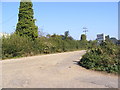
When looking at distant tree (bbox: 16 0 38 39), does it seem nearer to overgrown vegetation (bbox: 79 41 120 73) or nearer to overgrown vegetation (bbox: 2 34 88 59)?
overgrown vegetation (bbox: 2 34 88 59)

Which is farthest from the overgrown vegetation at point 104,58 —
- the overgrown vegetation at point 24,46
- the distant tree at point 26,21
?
the distant tree at point 26,21

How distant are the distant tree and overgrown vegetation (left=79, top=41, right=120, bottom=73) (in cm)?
1250

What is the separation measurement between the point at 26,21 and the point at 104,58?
1466 centimetres

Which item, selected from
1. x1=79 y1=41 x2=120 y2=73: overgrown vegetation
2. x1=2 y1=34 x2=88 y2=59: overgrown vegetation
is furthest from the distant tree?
x1=79 y1=41 x2=120 y2=73: overgrown vegetation

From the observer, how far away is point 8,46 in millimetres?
17391

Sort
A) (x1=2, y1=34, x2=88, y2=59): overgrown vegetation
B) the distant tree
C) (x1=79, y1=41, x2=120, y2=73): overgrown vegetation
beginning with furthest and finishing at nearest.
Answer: the distant tree → (x1=2, y1=34, x2=88, y2=59): overgrown vegetation → (x1=79, y1=41, x2=120, y2=73): overgrown vegetation

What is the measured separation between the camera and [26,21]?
905 inches

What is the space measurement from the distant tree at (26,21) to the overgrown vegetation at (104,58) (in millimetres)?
12496

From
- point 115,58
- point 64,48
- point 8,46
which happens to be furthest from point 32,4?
point 115,58

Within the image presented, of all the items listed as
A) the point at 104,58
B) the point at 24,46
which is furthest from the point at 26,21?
the point at 104,58

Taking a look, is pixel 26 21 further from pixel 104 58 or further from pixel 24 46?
pixel 104 58

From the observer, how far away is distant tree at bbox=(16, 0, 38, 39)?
22797 mm

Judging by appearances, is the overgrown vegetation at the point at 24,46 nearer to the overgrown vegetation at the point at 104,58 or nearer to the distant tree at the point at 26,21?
the distant tree at the point at 26,21

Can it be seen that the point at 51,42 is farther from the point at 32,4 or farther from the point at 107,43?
the point at 107,43
